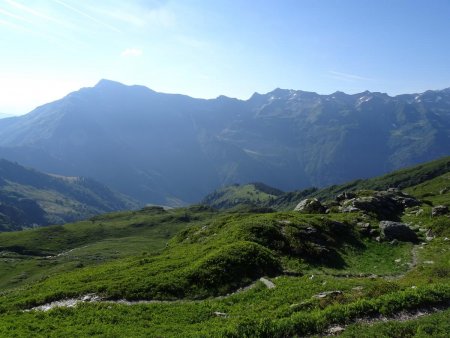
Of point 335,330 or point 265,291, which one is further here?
point 265,291

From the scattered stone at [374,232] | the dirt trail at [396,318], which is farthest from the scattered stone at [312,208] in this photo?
the dirt trail at [396,318]

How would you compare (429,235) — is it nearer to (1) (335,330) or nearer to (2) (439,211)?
(2) (439,211)

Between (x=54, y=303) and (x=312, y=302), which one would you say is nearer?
(x=312, y=302)

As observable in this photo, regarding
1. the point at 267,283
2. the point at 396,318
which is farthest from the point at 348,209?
the point at 396,318

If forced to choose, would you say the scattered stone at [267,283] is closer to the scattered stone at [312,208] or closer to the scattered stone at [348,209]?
the scattered stone at [348,209]

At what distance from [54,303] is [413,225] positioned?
6330cm

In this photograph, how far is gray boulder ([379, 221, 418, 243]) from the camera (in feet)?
207

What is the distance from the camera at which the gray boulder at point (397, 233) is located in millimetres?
62969

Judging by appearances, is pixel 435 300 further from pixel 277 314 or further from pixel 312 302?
pixel 277 314

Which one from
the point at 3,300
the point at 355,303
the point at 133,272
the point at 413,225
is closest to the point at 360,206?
the point at 413,225

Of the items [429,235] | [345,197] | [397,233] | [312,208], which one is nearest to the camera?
[397,233]

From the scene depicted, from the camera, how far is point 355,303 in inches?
1082

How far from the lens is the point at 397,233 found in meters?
63.3

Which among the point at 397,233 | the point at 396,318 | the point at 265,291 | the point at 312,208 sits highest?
the point at 396,318
